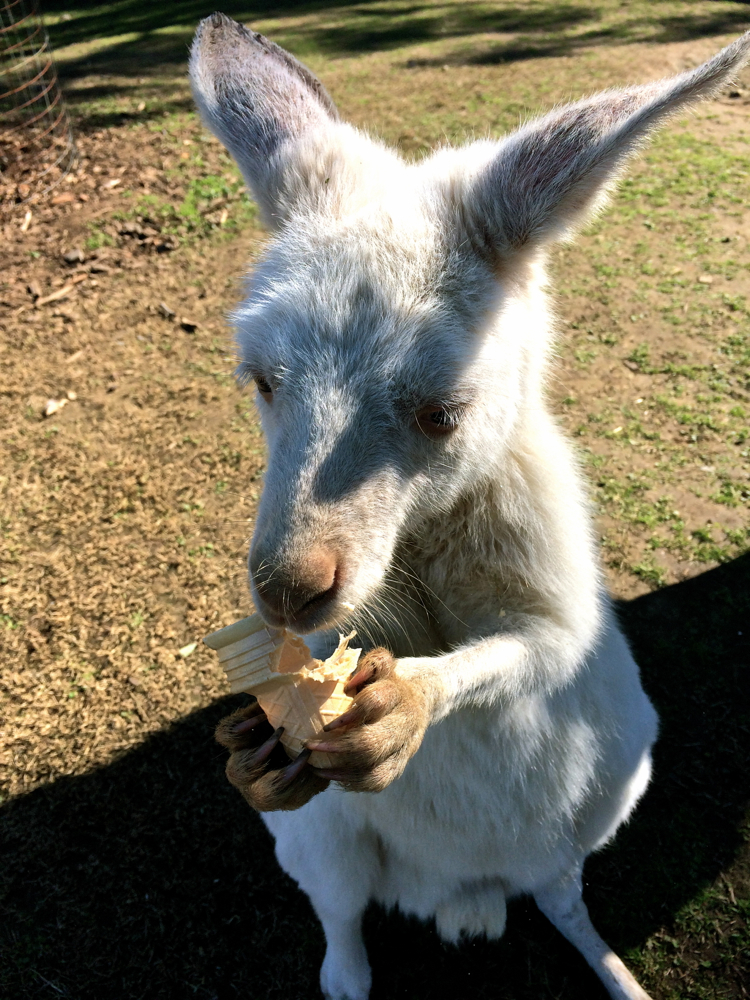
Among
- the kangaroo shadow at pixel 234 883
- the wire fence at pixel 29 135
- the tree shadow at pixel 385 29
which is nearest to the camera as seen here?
the kangaroo shadow at pixel 234 883

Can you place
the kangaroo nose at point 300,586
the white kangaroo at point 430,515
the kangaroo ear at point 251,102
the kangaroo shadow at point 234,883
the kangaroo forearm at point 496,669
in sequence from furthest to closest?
the kangaroo shadow at point 234,883, the kangaroo ear at point 251,102, the kangaroo forearm at point 496,669, the white kangaroo at point 430,515, the kangaroo nose at point 300,586

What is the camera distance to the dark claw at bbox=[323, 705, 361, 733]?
1487 millimetres

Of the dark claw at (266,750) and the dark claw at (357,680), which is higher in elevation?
the dark claw at (357,680)

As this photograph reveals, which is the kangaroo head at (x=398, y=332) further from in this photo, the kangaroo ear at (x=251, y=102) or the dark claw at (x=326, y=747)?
the dark claw at (x=326, y=747)

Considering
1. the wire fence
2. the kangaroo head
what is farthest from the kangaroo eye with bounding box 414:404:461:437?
the wire fence

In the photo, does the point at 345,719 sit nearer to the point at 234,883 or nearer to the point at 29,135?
the point at 234,883

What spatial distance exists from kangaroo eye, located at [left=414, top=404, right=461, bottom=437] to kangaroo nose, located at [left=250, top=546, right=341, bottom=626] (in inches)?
14.5

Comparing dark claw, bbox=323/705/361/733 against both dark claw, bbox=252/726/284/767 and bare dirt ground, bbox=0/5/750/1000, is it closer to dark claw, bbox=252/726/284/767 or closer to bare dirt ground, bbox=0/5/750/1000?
dark claw, bbox=252/726/284/767

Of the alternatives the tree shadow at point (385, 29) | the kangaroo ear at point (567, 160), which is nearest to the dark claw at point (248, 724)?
the kangaroo ear at point (567, 160)

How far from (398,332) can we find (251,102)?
896 mm

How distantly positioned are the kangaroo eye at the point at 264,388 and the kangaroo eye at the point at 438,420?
0.34 metres

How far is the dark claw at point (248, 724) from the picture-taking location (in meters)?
1.65

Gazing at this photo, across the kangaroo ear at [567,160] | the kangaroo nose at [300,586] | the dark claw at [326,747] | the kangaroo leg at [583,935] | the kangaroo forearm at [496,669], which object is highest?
the kangaroo ear at [567,160]

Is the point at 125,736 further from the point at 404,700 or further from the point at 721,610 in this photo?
the point at 721,610
